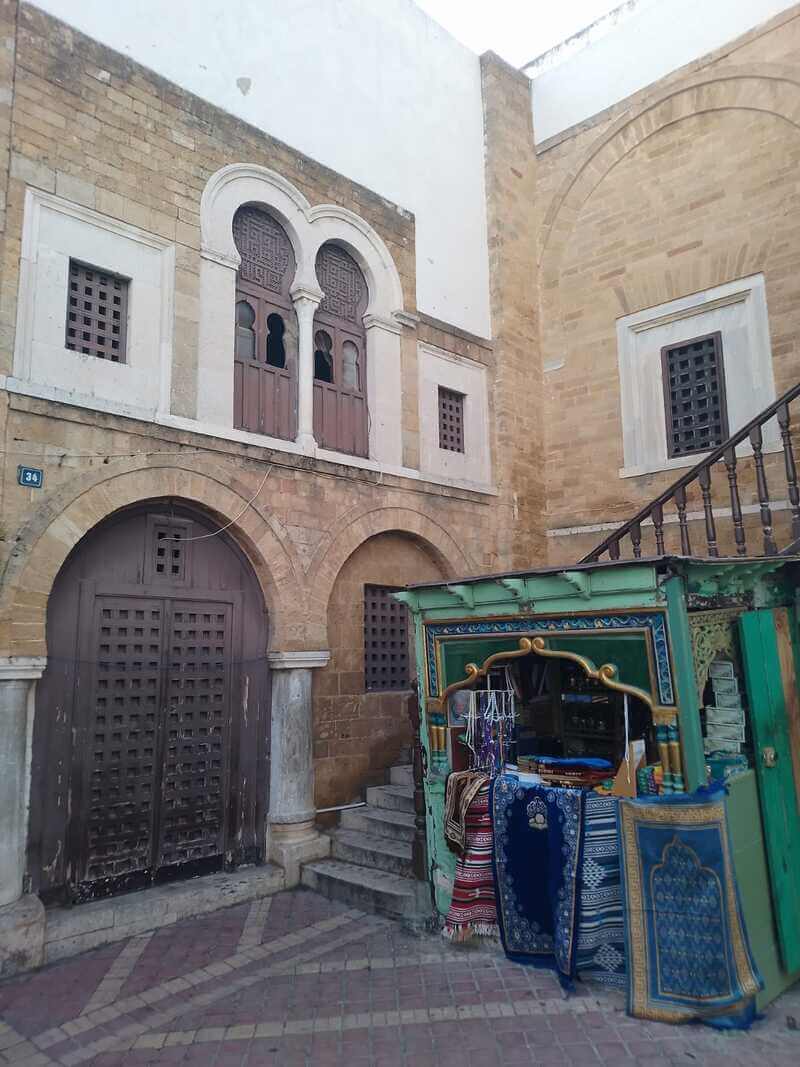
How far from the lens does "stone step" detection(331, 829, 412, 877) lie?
6844 mm

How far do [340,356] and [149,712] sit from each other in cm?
431

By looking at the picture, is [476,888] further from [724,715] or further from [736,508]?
[736,508]

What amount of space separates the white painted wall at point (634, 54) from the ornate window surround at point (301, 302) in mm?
4149

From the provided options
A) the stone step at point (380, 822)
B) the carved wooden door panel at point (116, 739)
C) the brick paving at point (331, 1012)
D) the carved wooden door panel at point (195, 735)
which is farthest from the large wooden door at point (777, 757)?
the carved wooden door panel at point (116, 739)

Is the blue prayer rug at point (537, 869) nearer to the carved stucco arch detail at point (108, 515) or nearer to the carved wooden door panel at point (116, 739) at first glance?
the carved stucco arch detail at point (108, 515)

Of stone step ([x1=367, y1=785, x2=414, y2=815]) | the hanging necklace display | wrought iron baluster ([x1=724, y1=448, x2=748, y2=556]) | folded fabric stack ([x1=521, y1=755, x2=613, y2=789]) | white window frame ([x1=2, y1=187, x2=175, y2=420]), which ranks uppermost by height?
white window frame ([x1=2, y1=187, x2=175, y2=420])

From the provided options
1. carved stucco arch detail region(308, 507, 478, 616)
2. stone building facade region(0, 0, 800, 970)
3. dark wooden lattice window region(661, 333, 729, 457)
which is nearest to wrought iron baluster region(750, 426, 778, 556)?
stone building facade region(0, 0, 800, 970)

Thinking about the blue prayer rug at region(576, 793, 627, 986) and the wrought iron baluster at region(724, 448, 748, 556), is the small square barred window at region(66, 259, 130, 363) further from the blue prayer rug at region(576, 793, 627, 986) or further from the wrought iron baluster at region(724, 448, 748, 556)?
the wrought iron baluster at region(724, 448, 748, 556)

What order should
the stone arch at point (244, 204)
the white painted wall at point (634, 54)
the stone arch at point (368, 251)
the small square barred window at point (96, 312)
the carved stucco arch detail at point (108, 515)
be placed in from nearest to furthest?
the carved stucco arch detail at point (108, 515) < the small square barred window at point (96, 312) < the stone arch at point (244, 204) < the stone arch at point (368, 251) < the white painted wall at point (634, 54)

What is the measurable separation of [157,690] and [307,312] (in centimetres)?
412

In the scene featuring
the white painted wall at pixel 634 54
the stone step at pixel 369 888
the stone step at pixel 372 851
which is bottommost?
the stone step at pixel 369 888

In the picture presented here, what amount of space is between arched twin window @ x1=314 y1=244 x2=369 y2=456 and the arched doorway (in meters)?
1.86

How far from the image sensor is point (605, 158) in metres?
10.7

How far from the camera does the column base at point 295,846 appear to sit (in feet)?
23.4
